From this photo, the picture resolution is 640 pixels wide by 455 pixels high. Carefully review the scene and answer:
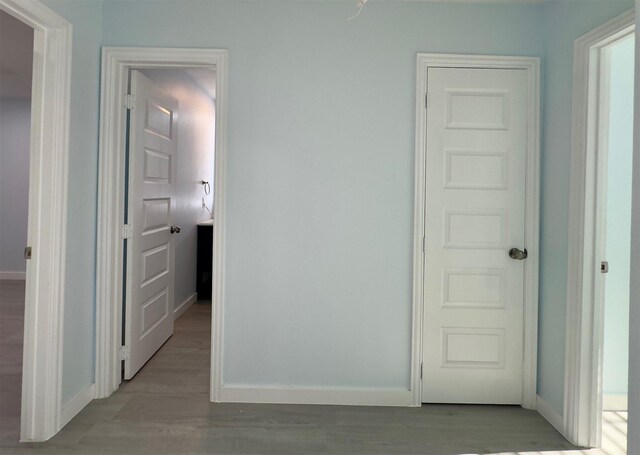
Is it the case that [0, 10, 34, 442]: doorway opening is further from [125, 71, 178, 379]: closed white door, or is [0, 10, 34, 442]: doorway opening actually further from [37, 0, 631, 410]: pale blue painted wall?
[37, 0, 631, 410]: pale blue painted wall

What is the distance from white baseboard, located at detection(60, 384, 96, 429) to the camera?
110 inches

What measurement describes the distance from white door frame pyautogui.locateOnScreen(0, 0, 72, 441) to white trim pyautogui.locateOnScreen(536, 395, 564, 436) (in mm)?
2753

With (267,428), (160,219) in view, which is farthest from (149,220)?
(267,428)

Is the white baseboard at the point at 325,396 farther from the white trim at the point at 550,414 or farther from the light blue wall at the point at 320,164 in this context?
the white trim at the point at 550,414

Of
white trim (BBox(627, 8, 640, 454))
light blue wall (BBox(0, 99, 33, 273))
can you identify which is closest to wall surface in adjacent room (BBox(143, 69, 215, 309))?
light blue wall (BBox(0, 99, 33, 273))

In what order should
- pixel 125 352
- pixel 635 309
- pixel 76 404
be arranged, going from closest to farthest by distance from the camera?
pixel 635 309, pixel 76 404, pixel 125 352

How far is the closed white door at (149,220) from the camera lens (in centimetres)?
340

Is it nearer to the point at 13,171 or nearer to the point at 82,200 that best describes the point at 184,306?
the point at 82,200

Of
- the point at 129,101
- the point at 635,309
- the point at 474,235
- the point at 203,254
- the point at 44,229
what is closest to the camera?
the point at 635,309

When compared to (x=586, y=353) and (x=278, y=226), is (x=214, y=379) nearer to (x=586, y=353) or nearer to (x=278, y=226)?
(x=278, y=226)

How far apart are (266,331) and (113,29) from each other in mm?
2090

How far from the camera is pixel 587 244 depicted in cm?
265

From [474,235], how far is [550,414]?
113 centimetres

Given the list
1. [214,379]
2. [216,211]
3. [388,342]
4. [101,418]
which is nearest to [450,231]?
[388,342]
